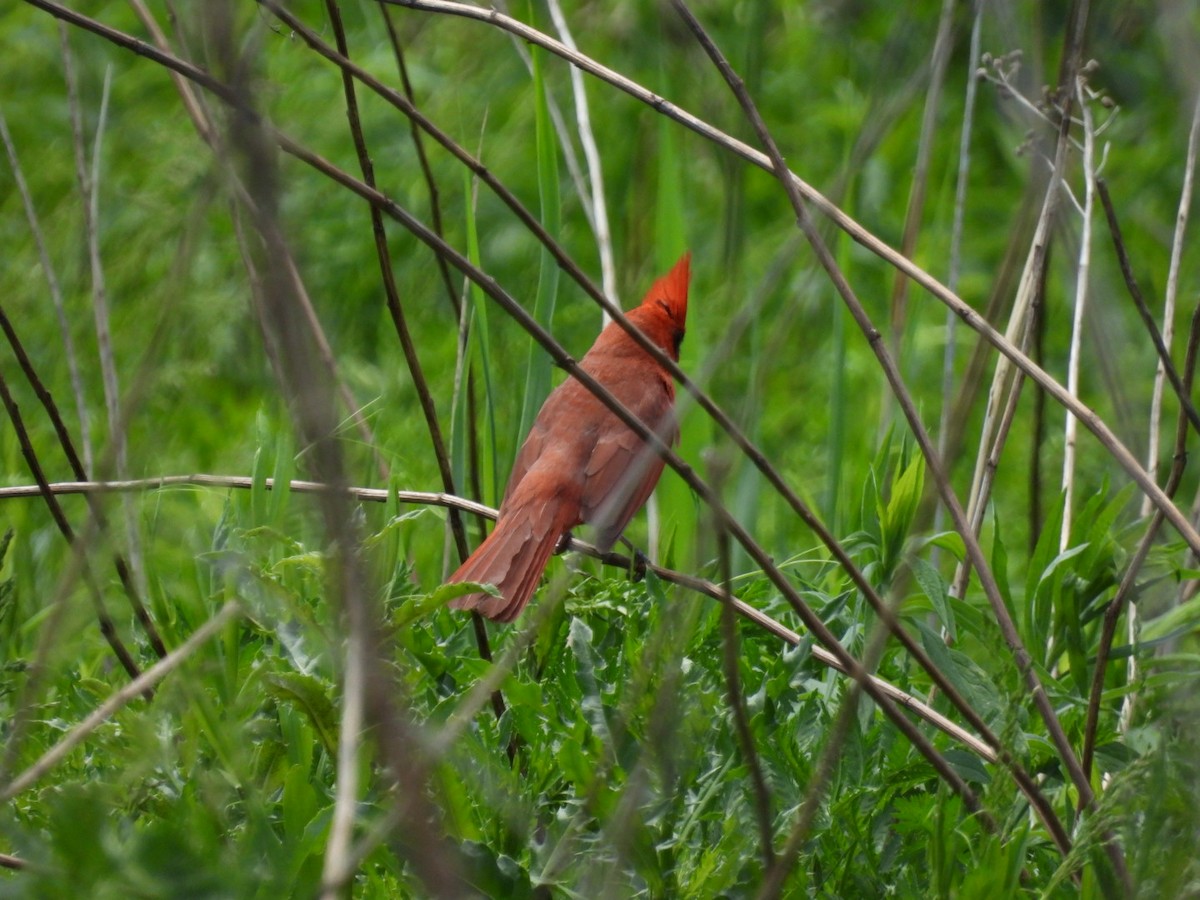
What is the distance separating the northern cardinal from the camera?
2215 mm

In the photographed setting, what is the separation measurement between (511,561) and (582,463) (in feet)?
2.02

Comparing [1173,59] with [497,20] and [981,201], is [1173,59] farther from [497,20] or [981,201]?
[981,201]

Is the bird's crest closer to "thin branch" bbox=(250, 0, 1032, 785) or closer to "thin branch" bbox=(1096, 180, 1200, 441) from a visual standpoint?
"thin branch" bbox=(1096, 180, 1200, 441)

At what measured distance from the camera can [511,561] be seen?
2238 mm

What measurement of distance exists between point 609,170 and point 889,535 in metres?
2.60

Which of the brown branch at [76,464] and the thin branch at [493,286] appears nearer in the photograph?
the thin branch at [493,286]

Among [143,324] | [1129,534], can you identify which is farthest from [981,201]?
[1129,534]

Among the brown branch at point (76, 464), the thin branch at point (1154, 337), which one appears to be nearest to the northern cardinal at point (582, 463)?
the brown branch at point (76, 464)

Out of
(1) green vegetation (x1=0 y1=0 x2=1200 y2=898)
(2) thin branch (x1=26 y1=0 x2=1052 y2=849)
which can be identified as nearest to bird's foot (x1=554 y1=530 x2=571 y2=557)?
(1) green vegetation (x1=0 y1=0 x2=1200 y2=898)

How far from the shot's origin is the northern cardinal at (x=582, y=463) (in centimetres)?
221

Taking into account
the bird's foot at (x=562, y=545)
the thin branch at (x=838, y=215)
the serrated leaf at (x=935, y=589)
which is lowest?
the bird's foot at (x=562, y=545)

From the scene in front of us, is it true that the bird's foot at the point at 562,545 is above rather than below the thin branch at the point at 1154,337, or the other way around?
below

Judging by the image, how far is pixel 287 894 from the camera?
1.22 metres

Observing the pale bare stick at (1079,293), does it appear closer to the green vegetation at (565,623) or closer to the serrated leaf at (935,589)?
the green vegetation at (565,623)
